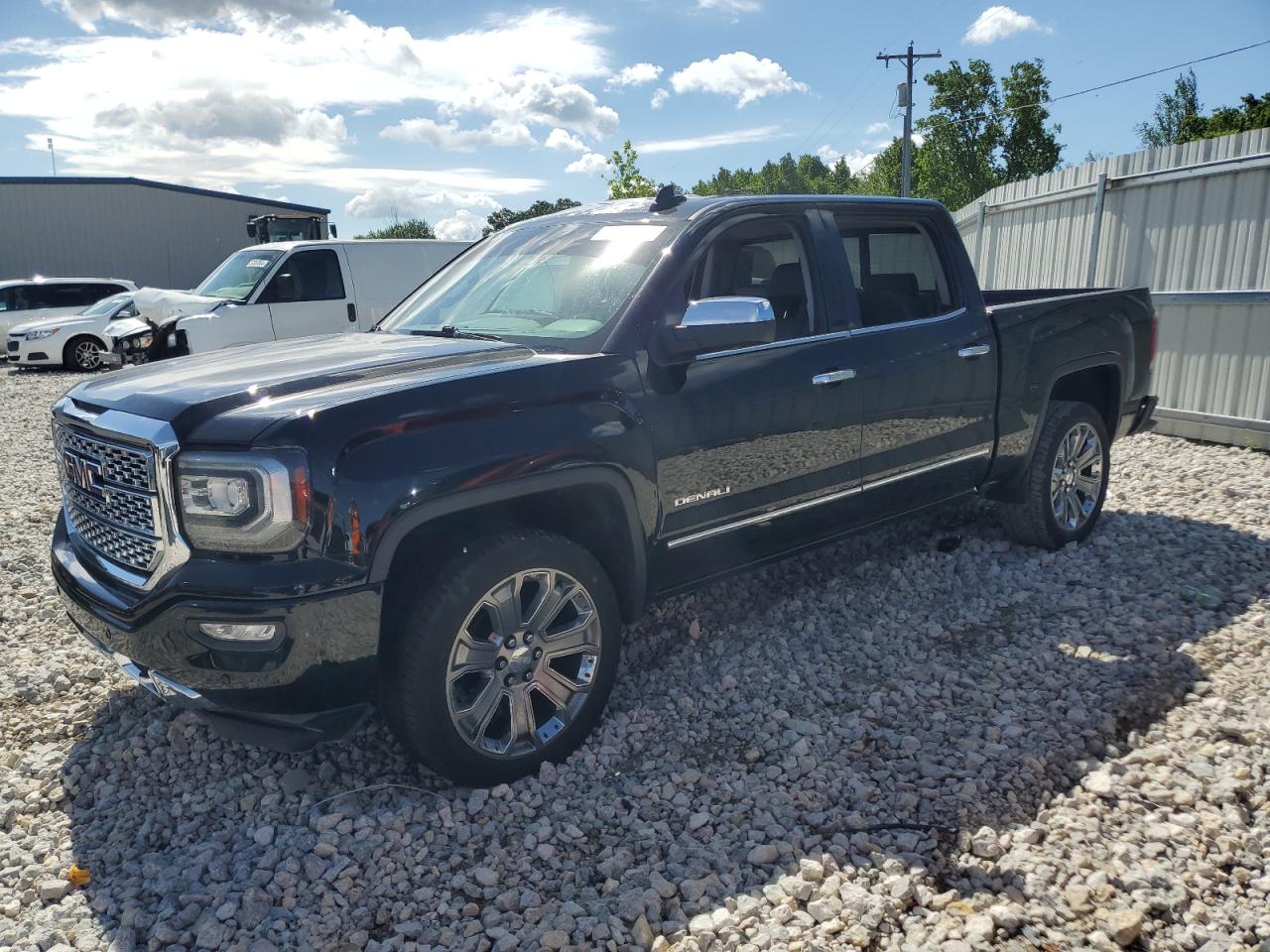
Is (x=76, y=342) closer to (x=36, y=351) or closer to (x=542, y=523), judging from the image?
(x=36, y=351)

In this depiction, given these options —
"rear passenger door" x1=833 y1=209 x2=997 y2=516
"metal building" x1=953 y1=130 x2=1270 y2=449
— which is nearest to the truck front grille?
"rear passenger door" x1=833 y1=209 x2=997 y2=516

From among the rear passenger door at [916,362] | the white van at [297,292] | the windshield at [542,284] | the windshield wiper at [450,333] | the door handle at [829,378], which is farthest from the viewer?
the white van at [297,292]

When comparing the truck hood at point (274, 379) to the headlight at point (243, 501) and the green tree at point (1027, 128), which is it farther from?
the green tree at point (1027, 128)

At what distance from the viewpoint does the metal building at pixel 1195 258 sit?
8148 mm

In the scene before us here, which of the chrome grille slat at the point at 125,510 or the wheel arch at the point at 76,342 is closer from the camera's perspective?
the chrome grille slat at the point at 125,510

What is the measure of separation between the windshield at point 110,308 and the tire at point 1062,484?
18.6 metres

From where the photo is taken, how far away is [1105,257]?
989 cm

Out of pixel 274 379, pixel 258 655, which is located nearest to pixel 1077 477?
pixel 274 379

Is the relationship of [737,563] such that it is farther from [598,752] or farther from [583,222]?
[583,222]

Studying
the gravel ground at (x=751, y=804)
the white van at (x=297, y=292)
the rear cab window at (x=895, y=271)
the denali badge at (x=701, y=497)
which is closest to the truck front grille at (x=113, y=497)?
the gravel ground at (x=751, y=804)

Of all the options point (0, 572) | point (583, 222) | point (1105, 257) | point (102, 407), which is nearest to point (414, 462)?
point (102, 407)

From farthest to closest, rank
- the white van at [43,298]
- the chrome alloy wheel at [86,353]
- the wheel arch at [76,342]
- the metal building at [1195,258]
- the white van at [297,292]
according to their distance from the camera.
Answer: the white van at [43,298], the chrome alloy wheel at [86,353], the wheel arch at [76,342], the white van at [297,292], the metal building at [1195,258]

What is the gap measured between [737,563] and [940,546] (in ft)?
7.31

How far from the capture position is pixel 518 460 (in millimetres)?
3074
